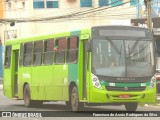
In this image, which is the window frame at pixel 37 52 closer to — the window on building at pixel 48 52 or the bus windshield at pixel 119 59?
the window on building at pixel 48 52

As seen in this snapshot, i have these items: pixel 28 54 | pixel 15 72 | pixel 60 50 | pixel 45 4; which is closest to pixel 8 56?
pixel 15 72

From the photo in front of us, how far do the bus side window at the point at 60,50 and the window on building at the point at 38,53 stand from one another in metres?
1.49

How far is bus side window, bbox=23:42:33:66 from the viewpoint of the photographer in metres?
23.9

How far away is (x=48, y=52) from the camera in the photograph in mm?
22047

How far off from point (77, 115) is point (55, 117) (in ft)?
2.45

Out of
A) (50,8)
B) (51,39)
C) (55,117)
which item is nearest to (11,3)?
(50,8)

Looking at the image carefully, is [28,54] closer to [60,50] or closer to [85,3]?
[60,50]

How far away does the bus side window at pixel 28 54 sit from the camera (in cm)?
2388

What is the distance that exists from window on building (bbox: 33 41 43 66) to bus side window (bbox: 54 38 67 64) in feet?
4.90

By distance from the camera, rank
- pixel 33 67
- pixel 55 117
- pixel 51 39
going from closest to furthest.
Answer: pixel 55 117
pixel 51 39
pixel 33 67

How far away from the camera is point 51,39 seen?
2189cm

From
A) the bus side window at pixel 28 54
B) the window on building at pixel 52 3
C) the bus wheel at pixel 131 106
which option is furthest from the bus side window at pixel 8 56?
the window on building at pixel 52 3

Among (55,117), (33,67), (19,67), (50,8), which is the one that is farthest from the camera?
(50,8)

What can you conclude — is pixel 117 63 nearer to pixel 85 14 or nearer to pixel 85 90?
pixel 85 90
